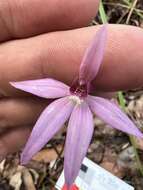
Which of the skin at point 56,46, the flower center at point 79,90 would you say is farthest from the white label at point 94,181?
the flower center at point 79,90

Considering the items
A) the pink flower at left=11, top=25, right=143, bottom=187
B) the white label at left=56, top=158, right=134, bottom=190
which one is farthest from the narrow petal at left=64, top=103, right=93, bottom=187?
the white label at left=56, top=158, right=134, bottom=190

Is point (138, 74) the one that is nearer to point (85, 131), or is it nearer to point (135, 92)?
point (85, 131)

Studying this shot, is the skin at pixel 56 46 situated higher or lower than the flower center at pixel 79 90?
higher

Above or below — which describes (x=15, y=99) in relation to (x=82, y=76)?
below

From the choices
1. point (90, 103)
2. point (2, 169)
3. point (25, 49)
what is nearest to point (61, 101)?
point (90, 103)

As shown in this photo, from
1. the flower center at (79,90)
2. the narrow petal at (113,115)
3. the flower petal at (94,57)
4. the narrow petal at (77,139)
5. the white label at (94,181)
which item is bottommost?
the white label at (94,181)

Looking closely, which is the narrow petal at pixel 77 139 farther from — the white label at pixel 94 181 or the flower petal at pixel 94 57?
the white label at pixel 94 181

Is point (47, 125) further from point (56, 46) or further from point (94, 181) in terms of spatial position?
point (94, 181)
